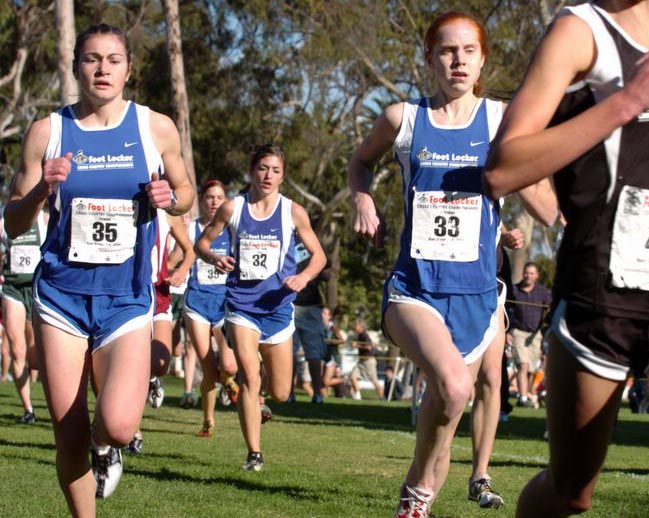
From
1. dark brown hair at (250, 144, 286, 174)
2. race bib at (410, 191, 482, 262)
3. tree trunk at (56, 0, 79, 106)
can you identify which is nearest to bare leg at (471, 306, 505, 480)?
race bib at (410, 191, 482, 262)

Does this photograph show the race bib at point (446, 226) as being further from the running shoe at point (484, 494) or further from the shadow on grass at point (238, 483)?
the shadow on grass at point (238, 483)

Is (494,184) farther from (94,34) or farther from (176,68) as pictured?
(176,68)

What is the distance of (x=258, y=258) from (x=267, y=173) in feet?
2.10

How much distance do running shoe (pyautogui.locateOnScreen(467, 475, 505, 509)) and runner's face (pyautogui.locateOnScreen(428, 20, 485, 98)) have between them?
2176mm

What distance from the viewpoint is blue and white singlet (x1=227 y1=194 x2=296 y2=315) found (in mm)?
8812

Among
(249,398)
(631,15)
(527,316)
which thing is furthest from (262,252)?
(527,316)

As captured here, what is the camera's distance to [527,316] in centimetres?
1692

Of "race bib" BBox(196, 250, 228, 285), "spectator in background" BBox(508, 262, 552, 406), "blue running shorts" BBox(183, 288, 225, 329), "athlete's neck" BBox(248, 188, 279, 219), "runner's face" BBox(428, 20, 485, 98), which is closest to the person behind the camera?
"runner's face" BBox(428, 20, 485, 98)

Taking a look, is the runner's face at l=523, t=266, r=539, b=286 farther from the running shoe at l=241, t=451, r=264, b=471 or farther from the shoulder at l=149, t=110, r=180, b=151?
the shoulder at l=149, t=110, r=180, b=151

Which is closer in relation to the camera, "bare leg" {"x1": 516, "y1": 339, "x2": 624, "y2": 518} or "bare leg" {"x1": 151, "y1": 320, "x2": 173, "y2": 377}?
→ "bare leg" {"x1": 516, "y1": 339, "x2": 624, "y2": 518}

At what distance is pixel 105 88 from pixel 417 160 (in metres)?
1.49

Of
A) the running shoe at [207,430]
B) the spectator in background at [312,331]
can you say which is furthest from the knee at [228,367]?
the spectator in background at [312,331]

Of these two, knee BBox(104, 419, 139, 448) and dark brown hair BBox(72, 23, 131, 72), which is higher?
dark brown hair BBox(72, 23, 131, 72)

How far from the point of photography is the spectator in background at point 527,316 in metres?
16.7
